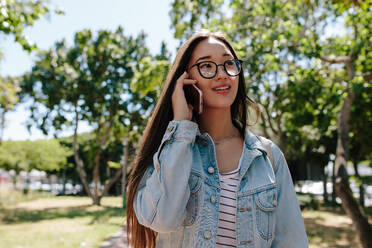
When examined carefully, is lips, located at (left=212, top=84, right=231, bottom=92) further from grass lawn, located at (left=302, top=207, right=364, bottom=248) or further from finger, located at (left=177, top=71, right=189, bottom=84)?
grass lawn, located at (left=302, top=207, right=364, bottom=248)

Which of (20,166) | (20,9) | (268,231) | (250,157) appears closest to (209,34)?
(250,157)

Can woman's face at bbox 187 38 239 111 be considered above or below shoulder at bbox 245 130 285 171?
above

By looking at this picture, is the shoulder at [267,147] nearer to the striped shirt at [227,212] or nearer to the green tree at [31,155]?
the striped shirt at [227,212]

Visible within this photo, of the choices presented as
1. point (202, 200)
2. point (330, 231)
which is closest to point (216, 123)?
point (202, 200)

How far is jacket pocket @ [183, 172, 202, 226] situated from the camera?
59.8 inches

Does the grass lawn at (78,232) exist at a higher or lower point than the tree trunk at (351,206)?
lower

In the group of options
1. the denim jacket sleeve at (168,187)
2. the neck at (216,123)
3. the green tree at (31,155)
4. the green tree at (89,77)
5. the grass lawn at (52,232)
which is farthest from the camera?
the green tree at (31,155)

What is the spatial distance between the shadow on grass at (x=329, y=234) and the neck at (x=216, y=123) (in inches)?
326

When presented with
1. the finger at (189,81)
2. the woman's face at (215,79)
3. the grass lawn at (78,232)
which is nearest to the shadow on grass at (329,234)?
the grass lawn at (78,232)

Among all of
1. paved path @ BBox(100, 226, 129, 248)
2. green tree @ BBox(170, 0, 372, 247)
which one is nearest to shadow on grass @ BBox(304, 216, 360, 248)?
green tree @ BBox(170, 0, 372, 247)

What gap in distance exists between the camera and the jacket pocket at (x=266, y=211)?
150 cm

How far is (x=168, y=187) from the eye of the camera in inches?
56.4

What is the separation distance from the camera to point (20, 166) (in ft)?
97.1

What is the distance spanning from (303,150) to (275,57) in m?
14.9
